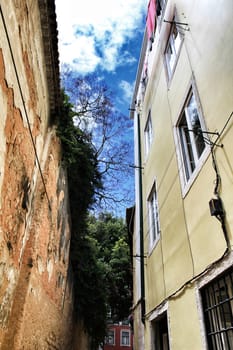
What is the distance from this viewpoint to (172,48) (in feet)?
22.1

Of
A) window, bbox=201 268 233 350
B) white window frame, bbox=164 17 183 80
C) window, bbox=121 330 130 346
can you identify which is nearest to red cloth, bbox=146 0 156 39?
white window frame, bbox=164 17 183 80

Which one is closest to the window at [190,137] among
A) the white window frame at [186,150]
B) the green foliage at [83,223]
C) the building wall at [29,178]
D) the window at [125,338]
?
the white window frame at [186,150]

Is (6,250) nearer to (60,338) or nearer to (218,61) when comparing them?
(218,61)

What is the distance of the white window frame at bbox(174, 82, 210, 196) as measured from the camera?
4371mm

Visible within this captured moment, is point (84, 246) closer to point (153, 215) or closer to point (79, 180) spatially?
point (79, 180)

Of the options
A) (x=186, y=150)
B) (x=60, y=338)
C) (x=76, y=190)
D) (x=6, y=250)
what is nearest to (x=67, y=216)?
(x=76, y=190)

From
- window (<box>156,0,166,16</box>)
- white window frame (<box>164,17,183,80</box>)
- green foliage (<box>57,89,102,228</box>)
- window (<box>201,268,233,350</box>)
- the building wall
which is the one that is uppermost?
window (<box>156,0,166,16</box>)

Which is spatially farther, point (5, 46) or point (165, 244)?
point (165, 244)

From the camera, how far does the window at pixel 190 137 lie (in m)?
4.57

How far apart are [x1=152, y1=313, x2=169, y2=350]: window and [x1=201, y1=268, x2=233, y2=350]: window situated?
228 centimetres

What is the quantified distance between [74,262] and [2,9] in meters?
7.43

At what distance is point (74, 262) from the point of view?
28.8 feet

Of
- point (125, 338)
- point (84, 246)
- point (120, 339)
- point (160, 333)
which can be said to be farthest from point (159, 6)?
point (125, 338)

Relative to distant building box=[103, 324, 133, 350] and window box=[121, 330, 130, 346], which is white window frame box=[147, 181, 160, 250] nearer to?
distant building box=[103, 324, 133, 350]
